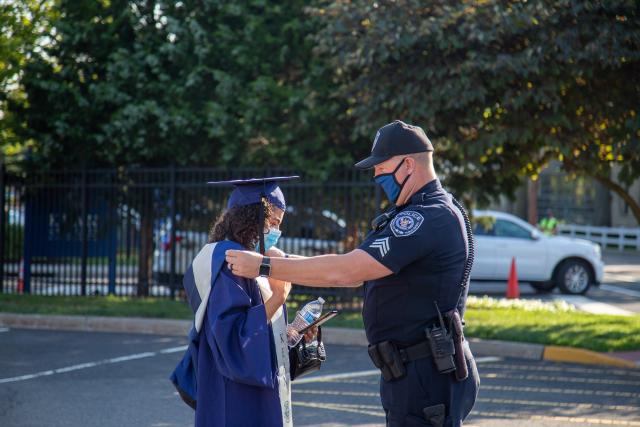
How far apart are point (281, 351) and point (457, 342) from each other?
0.77 m

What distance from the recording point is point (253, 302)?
149 inches

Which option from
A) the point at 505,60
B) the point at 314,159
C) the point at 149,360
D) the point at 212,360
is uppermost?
the point at 505,60

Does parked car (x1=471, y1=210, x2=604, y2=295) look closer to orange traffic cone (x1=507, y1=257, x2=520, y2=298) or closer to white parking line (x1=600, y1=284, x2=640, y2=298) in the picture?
orange traffic cone (x1=507, y1=257, x2=520, y2=298)

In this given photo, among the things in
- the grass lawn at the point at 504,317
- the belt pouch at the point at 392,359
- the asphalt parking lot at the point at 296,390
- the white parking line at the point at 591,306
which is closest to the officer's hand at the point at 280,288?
the belt pouch at the point at 392,359

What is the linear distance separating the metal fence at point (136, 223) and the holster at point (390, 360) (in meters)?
9.86

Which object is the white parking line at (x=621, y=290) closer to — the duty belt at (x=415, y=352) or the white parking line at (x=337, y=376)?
the white parking line at (x=337, y=376)

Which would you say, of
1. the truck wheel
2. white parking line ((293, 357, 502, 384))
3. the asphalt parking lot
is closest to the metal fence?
the asphalt parking lot

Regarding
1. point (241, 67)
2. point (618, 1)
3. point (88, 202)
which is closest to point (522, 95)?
point (618, 1)

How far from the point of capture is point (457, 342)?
3.65 m

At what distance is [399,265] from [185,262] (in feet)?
39.2

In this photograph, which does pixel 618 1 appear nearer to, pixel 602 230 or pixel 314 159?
pixel 314 159

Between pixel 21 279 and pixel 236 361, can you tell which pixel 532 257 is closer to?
pixel 21 279

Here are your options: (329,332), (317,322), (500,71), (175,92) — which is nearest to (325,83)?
(175,92)

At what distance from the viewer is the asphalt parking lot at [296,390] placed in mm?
7156
